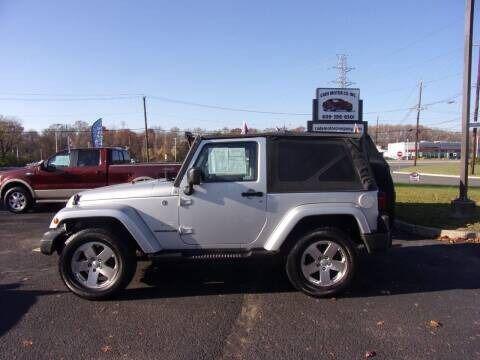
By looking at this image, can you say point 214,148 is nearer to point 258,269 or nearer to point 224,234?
point 224,234

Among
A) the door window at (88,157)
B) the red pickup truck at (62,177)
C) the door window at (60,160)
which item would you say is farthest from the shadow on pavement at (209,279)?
the door window at (60,160)

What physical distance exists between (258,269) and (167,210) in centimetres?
184

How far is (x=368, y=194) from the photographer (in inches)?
214

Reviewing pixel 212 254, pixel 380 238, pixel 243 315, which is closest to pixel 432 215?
pixel 380 238

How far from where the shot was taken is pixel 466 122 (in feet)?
35.4

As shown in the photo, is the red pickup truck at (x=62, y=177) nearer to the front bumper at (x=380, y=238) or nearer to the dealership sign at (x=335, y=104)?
the dealership sign at (x=335, y=104)

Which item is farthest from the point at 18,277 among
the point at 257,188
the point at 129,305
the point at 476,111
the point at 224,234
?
the point at 476,111

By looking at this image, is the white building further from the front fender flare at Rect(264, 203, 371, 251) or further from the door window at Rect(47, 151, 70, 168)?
the front fender flare at Rect(264, 203, 371, 251)

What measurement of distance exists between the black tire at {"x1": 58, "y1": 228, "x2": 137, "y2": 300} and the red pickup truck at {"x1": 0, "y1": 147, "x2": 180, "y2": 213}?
7358 millimetres

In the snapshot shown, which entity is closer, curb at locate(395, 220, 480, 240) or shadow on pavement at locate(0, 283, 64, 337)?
shadow on pavement at locate(0, 283, 64, 337)

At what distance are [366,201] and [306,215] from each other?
0.73m

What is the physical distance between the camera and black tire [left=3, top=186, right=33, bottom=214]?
12.9 metres

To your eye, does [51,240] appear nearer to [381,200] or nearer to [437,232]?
[381,200]

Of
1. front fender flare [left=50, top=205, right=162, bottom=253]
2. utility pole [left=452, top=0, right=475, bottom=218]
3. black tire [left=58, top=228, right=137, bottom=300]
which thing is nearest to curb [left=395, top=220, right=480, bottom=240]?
utility pole [left=452, top=0, right=475, bottom=218]
